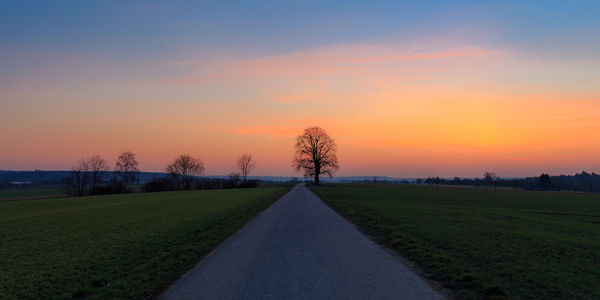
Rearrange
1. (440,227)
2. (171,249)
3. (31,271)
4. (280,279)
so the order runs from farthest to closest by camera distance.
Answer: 1. (440,227)
2. (171,249)
3. (31,271)
4. (280,279)

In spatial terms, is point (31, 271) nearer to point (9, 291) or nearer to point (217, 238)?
point (9, 291)

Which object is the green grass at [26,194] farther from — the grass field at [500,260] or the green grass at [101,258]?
the grass field at [500,260]

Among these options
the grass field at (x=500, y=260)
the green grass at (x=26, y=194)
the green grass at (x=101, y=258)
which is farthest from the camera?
the green grass at (x=26, y=194)

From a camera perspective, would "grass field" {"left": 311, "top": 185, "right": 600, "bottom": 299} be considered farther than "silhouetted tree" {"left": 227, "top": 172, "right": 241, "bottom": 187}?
No

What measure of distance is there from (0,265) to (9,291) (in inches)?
148

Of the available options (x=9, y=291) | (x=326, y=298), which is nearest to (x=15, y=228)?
(x=9, y=291)

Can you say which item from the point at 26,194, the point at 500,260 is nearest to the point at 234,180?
the point at 26,194

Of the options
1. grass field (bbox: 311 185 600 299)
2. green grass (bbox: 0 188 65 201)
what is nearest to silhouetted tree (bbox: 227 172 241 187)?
green grass (bbox: 0 188 65 201)

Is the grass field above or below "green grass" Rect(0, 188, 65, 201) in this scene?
above

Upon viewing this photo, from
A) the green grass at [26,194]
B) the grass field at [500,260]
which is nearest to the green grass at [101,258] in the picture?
the grass field at [500,260]

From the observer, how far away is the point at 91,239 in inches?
571

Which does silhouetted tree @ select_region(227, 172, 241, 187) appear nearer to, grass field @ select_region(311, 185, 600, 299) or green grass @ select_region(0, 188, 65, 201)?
green grass @ select_region(0, 188, 65, 201)

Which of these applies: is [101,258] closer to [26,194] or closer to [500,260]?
[500,260]

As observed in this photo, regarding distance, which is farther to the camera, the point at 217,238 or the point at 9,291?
the point at 217,238
